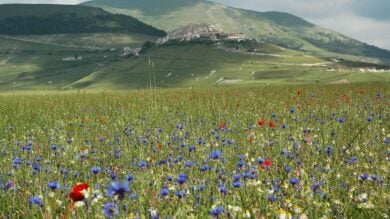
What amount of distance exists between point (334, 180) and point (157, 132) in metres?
4.50

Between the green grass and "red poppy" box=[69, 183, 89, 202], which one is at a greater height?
"red poppy" box=[69, 183, 89, 202]

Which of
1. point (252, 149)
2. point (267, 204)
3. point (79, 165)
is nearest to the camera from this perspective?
point (267, 204)

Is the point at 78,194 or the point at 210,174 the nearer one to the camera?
the point at 78,194

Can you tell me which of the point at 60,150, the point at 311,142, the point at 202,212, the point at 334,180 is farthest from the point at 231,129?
the point at 202,212

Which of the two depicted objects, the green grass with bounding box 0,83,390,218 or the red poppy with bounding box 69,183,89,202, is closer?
the red poppy with bounding box 69,183,89,202

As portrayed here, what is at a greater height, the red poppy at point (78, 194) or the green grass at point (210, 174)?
the red poppy at point (78, 194)

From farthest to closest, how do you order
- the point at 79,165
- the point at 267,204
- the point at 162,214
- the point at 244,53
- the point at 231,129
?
the point at 244,53
the point at 231,129
the point at 79,165
the point at 267,204
the point at 162,214

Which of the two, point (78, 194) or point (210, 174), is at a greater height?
point (78, 194)

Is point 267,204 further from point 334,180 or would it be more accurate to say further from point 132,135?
point 132,135

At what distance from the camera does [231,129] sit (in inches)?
402

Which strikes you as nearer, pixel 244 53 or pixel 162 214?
pixel 162 214

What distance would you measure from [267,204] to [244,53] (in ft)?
648

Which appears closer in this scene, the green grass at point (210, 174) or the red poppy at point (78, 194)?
the red poppy at point (78, 194)

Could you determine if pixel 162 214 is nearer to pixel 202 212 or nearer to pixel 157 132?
pixel 202 212
